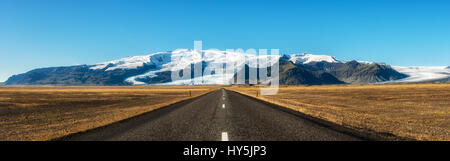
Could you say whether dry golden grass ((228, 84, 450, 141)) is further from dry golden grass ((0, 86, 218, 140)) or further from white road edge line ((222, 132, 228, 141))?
dry golden grass ((0, 86, 218, 140))

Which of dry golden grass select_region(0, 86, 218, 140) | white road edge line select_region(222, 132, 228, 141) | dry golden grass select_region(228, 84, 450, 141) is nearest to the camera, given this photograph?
white road edge line select_region(222, 132, 228, 141)

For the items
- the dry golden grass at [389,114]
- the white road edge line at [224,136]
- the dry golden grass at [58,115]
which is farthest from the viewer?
the dry golden grass at [58,115]

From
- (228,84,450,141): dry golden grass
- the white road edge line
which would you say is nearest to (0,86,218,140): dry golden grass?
the white road edge line

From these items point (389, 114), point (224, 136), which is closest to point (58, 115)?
point (224, 136)

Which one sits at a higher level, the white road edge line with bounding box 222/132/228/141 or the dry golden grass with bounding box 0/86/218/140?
the white road edge line with bounding box 222/132/228/141

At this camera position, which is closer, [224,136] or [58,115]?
[224,136]

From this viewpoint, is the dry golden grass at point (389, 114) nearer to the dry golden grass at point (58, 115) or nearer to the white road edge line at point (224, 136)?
the white road edge line at point (224, 136)

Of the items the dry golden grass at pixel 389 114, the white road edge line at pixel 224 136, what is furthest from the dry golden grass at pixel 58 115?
the dry golden grass at pixel 389 114

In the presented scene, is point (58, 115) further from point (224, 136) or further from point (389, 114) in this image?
point (389, 114)

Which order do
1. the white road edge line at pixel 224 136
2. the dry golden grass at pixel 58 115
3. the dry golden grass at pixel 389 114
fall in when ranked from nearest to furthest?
the white road edge line at pixel 224 136, the dry golden grass at pixel 389 114, the dry golden grass at pixel 58 115

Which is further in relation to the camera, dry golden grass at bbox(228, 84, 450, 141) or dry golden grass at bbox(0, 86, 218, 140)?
dry golden grass at bbox(0, 86, 218, 140)

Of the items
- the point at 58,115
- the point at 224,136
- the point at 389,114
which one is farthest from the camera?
the point at 58,115
